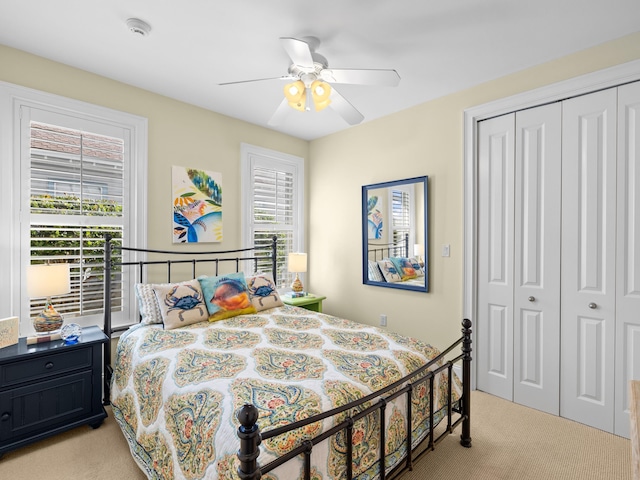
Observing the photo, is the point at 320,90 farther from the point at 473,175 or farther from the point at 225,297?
the point at 225,297

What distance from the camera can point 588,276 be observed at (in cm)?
247

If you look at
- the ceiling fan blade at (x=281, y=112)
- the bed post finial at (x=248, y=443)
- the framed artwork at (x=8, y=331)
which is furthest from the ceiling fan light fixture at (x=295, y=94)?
the framed artwork at (x=8, y=331)

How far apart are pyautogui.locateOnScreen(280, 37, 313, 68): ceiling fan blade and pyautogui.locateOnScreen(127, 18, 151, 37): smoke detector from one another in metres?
0.98

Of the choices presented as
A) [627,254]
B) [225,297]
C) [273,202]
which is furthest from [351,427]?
[273,202]

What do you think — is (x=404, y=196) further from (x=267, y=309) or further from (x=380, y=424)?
(x=380, y=424)

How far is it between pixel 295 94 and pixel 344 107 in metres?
0.40

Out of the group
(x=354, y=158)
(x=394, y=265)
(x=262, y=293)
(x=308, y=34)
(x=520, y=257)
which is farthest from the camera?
(x=354, y=158)

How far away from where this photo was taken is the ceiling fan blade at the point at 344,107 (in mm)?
2386

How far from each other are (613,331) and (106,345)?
376 cm

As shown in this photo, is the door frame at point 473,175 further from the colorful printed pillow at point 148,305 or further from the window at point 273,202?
the colorful printed pillow at point 148,305

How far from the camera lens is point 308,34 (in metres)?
2.25

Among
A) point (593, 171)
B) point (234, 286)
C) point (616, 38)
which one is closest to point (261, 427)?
point (234, 286)

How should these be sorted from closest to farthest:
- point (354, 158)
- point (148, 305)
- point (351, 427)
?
point (351, 427)
point (148, 305)
point (354, 158)

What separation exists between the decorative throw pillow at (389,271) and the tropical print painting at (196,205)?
1800 mm
